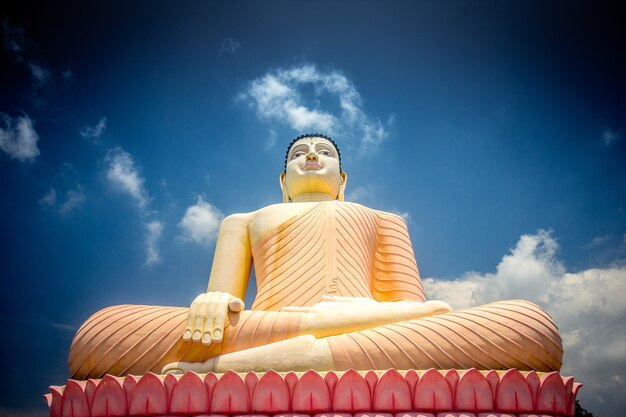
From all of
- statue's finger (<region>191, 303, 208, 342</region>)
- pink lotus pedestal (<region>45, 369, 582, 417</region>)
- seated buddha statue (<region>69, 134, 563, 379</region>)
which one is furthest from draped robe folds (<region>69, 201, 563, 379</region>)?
pink lotus pedestal (<region>45, 369, 582, 417</region>)

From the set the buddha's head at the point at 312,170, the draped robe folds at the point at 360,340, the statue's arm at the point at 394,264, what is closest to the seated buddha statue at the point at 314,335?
the draped robe folds at the point at 360,340

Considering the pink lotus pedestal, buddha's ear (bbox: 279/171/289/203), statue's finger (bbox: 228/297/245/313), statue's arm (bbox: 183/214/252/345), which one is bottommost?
the pink lotus pedestal

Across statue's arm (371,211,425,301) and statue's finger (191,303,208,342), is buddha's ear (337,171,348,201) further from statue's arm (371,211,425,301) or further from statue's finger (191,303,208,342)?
statue's finger (191,303,208,342)

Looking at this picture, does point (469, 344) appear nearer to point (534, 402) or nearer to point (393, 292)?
point (534, 402)

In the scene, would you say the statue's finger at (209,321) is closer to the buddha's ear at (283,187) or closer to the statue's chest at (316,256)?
the statue's chest at (316,256)

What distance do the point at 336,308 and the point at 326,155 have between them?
3.14m

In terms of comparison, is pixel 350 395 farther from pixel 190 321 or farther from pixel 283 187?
pixel 283 187

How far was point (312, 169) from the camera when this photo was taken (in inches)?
275

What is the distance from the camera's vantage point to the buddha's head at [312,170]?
6.99 m

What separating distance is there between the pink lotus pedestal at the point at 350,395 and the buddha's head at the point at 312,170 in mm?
3666

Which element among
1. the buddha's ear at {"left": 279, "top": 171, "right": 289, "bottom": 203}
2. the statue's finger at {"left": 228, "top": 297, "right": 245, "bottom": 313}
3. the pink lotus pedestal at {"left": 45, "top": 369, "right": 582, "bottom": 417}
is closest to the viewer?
the pink lotus pedestal at {"left": 45, "top": 369, "right": 582, "bottom": 417}

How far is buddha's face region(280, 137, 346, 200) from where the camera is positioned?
699 centimetres

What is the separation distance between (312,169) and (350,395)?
389 centimetres

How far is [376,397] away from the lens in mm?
3498
